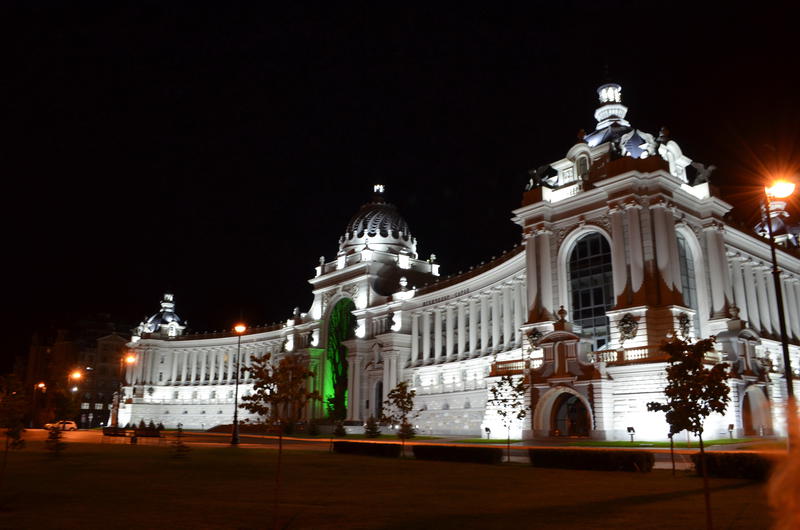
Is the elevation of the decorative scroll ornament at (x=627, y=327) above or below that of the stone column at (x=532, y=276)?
below

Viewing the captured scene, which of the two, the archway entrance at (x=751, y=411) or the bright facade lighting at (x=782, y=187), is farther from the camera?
the archway entrance at (x=751, y=411)

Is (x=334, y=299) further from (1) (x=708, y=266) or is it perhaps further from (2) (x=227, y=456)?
(2) (x=227, y=456)

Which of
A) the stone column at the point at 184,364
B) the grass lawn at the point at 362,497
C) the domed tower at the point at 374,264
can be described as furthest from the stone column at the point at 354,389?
the grass lawn at the point at 362,497

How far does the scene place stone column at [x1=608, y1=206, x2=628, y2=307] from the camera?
47.6 meters

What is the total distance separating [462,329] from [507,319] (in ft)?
31.6

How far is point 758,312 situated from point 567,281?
21.6m

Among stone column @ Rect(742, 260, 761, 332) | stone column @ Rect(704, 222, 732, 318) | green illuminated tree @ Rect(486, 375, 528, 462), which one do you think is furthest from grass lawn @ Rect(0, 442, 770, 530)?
stone column @ Rect(742, 260, 761, 332)

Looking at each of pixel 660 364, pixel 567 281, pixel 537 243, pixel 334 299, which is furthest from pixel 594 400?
pixel 334 299

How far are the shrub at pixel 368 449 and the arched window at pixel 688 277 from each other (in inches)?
1081

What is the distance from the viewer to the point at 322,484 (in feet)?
68.3

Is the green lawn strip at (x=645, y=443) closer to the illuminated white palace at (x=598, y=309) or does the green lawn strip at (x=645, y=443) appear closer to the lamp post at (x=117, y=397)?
the illuminated white palace at (x=598, y=309)

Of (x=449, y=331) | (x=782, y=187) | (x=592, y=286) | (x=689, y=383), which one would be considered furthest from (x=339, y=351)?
(x=782, y=187)

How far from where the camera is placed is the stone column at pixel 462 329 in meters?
73.4

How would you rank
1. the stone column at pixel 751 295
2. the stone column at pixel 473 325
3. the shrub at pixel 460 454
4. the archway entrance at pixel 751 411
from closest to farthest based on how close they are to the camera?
the shrub at pixel 460 454 → the archway entrance at pixel 751 411 → the stone column at pixel 751 295 → the stone column at pixel 473 325
